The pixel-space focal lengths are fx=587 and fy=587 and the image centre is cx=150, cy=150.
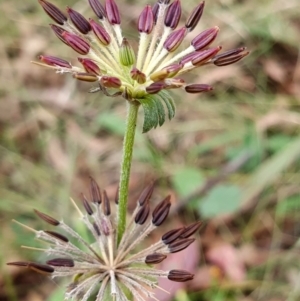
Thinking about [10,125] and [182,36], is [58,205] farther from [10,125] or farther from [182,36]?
[182,36]

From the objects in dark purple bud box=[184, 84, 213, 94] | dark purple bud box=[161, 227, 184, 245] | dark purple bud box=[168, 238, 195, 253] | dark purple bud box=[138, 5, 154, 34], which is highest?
dark purple bud box=[138, 5, 154, 34]

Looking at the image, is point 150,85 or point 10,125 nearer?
point 150,85

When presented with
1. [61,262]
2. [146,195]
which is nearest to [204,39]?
[146,195]

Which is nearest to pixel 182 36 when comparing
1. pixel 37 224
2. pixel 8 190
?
pixel 37 224

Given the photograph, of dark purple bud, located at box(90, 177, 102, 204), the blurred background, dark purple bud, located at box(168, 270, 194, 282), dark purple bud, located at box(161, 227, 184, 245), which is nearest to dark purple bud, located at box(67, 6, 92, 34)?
dark purple bud, located at box(90, 177, 102, 204)

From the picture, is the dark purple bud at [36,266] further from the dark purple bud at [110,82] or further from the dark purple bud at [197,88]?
the dark purple bud at [197,88]

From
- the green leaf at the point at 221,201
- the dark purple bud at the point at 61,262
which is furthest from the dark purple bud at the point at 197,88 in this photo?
the green leaf at the point at 221,201

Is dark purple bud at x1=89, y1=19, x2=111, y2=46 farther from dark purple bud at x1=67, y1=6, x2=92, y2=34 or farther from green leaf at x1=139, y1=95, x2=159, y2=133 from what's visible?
green leaf at x1=139, y1=95, x2=159, y2=133

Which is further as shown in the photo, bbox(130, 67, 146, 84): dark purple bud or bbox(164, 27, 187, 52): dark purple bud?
bbox(164, 27, 187, 52): dark purple bud
